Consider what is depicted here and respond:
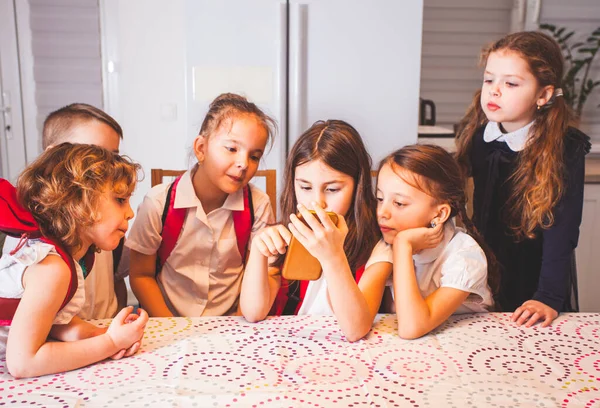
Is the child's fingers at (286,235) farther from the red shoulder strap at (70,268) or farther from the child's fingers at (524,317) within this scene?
the child's fingers at (524,317)

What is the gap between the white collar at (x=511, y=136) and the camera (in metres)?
1.52

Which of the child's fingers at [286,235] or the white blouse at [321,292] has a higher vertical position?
the child's fingers at [286,235]

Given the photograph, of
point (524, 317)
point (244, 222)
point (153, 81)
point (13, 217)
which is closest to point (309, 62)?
point (153, 81)

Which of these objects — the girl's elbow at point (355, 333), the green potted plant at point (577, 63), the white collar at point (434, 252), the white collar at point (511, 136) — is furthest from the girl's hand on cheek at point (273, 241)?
the green potted plant at point (577, 63)

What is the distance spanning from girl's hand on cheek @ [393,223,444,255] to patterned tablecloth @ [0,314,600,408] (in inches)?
6.6

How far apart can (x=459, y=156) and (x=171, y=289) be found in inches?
36.8

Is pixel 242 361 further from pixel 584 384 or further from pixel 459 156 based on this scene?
pixel 459 156

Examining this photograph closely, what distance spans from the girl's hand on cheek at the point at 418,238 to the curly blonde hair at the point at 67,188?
22.3 inches

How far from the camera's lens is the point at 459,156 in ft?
5.60

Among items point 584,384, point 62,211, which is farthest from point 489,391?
point 62,211

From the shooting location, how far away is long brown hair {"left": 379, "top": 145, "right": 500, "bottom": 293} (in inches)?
49.1

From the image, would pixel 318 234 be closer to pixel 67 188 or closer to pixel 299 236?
pixel 299 236

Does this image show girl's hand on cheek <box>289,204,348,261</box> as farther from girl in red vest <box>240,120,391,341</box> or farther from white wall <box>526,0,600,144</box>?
white wall <box>526,0,600,144</box>

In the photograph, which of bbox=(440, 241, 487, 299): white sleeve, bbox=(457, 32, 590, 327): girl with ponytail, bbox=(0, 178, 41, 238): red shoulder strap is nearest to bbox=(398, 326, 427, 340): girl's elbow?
bbox=(440, 241, 487, 299): white sleeve
